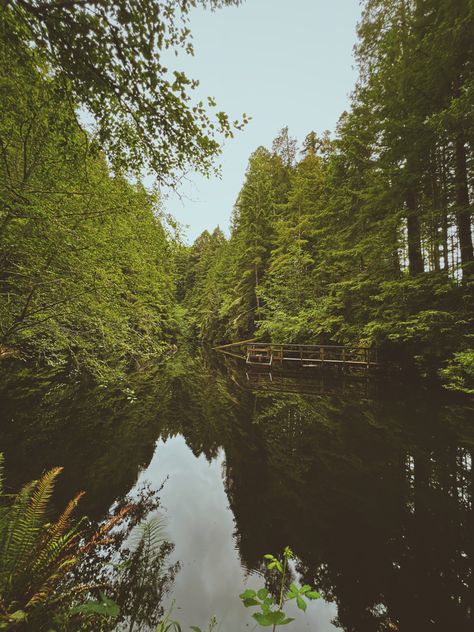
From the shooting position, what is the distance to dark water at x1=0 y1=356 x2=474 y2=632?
3.20 meters

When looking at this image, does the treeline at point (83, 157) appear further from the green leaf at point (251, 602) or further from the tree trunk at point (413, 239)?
the tree trunk at point (413, 239)

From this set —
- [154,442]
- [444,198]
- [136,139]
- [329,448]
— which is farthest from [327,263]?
[136,139]

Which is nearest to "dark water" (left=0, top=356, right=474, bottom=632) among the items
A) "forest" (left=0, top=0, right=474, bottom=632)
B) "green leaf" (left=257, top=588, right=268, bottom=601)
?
"forest" (left=0, top=0, right=474, bottom=632)

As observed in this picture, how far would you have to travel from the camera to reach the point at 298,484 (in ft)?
17.9

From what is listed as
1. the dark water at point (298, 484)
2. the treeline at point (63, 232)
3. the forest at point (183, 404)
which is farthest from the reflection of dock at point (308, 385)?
the treeline at point (63, 232)

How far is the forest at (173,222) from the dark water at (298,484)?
214 cm

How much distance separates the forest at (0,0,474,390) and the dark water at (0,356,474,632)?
2144 millimetres

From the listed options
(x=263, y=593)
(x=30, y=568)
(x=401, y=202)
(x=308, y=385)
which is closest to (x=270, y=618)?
(x=263, y=593)

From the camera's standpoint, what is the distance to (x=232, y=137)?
3574 mm

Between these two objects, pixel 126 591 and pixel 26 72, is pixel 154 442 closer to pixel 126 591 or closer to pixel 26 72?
pixel 126 591

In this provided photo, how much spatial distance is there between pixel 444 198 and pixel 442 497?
1177 centimetres

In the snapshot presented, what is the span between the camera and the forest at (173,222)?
341 centimetres

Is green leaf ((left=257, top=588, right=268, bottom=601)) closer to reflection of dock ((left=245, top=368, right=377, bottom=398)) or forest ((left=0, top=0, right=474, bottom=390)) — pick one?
forest ((left=0, top=0, right=474, bottom=390))

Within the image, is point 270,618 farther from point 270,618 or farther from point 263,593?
point 263,593
